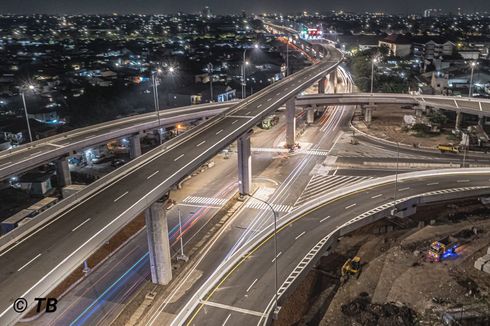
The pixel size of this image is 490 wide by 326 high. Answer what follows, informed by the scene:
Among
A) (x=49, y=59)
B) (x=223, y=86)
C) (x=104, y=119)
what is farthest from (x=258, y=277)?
(x=49, y=59)

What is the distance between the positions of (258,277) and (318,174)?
25556 mm

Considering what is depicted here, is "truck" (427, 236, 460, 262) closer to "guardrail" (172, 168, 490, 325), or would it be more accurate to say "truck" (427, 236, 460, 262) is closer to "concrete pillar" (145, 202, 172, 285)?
"guardrail" (172, 168, 490, 325)

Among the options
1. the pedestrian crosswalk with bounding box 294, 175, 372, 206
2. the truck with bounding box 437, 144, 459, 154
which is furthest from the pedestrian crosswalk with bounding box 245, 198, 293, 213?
the truck with bounding box 437, 144, 459, 154

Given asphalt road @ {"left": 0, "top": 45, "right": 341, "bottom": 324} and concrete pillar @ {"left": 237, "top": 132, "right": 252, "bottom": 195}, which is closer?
asphalt road @ {"left": 0, "top": 45, "right": 341, "bottom": 324}

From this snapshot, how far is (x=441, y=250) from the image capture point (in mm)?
35125

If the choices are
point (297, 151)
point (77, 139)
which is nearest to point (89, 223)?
point (77, 139)

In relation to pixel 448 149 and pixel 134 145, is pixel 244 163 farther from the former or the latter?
pixel 448 149

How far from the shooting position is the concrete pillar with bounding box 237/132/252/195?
44156mm

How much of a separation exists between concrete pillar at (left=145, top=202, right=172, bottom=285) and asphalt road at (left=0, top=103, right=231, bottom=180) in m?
17.7

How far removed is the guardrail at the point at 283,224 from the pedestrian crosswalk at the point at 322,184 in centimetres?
345

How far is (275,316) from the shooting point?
81.2ft

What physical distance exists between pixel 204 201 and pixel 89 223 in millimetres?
20765

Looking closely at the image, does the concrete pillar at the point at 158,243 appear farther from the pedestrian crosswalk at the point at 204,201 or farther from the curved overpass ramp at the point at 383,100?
the curved overpass ramp at the point at 383,100

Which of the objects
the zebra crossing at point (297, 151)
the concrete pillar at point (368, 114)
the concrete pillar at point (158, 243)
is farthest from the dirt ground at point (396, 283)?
the concrete pillar at point (368, 114)
